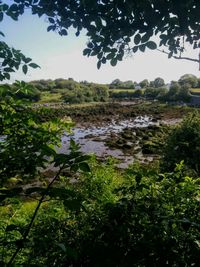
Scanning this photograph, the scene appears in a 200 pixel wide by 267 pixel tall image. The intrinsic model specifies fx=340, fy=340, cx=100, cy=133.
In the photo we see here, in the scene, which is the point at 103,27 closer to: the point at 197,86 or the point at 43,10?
the point at 43,10

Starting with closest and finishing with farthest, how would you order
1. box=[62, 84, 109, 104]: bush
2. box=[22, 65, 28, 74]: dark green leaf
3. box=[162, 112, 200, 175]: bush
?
box=[22, 65, 28, 74]: dark green leaf → box=[162, 112, 200, 175]: bush → box=[62, 84, 109, 104]: bush

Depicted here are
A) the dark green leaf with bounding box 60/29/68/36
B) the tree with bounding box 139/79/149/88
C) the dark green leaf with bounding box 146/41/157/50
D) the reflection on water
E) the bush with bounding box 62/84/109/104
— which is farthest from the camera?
the tree with bounding box 139/79/149/88

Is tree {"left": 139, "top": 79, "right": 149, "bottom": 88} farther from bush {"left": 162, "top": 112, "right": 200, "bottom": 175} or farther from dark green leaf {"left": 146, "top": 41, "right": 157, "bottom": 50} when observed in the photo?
dark green leaf {"left": 146, "top": 41, "right": 157, "bottom": 50}

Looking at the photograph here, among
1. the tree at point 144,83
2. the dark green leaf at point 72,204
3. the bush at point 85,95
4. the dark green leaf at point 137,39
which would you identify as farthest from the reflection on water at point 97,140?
the tree at point 144,83

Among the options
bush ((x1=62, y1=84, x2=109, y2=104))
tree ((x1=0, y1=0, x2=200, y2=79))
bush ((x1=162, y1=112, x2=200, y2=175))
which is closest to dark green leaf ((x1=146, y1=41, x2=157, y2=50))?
tree ((x1=0, y1=0, x2=200, y2=79))

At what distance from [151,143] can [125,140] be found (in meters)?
5.96

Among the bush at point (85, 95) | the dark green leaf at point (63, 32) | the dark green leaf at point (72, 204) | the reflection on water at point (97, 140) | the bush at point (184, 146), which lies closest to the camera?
the dark green leaf at point (72, 204)

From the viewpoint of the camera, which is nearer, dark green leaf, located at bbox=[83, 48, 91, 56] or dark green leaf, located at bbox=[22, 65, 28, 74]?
dark green leaf, located at bbox=[22, 65, 28, 74]

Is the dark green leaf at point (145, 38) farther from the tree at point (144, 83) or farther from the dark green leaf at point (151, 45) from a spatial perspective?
the tree at point (144, 83)

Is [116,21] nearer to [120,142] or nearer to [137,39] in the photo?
[137,39]

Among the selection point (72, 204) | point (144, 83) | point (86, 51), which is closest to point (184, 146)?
point (86, 51)

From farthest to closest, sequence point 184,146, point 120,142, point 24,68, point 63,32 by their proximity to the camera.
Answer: point 120,142 < point 184,146 < point 63,32 < point 24,68

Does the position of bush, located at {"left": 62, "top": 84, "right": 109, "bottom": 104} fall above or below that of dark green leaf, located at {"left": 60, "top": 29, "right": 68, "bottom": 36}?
below

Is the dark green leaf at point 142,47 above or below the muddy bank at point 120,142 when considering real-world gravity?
above
